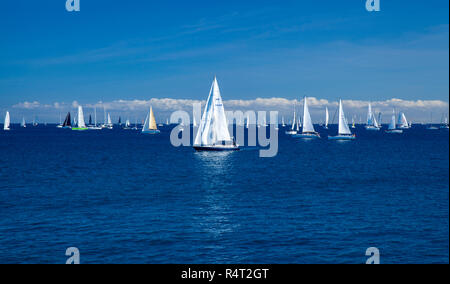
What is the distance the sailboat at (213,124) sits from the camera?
323 ft

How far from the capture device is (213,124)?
328 feet

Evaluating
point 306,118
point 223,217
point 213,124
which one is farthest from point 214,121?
point 306,118

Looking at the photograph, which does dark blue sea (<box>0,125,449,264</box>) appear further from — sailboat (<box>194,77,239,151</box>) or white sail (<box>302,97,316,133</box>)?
white sail (<box>302,97,316,133</box>)

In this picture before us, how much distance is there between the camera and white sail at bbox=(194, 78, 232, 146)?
98.5m

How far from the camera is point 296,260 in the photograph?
29.8 meters

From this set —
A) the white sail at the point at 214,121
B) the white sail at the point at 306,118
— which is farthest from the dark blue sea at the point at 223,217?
the white sail at the point at 306,118

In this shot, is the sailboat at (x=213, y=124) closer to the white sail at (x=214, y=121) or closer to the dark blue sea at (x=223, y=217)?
the white sail at (x=214, y=121)

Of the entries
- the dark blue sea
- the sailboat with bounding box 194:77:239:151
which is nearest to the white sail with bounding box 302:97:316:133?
the sailboat with bounding box 194:77:239:151

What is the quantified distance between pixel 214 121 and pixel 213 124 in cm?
86

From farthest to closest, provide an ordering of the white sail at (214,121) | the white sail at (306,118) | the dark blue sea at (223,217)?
the white sail at (306,118) < the white sail at (214,121) < the dark blue sea at (223,217)

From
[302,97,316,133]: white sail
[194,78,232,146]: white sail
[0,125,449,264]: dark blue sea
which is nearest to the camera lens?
[0,125,449,264]: dark blue sea

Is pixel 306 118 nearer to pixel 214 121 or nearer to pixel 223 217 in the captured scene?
pixel 214 121
